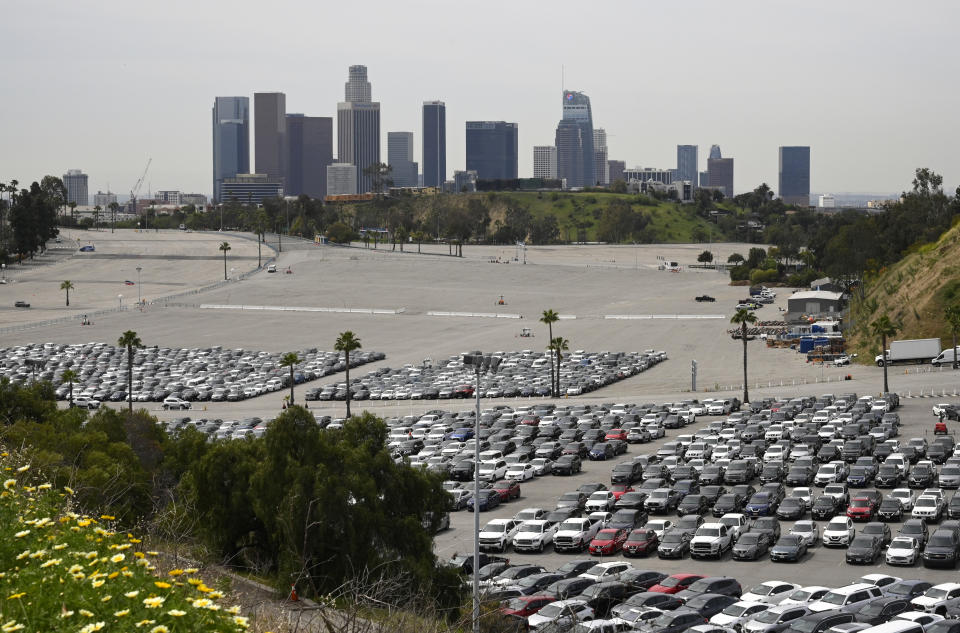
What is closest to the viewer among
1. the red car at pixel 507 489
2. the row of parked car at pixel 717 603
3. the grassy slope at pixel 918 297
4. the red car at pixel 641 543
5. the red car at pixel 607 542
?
the row of parked car at pixel 717 603

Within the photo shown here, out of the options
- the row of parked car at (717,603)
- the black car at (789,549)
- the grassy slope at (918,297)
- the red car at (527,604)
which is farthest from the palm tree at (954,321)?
the red car at (527,604)

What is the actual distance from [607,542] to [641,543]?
94 cm

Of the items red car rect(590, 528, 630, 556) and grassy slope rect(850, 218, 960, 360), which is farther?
grassy slope rect(850, 218, 960, 360)

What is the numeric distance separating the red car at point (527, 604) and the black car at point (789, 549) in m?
8.82

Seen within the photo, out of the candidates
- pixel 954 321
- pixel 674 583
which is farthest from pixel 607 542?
pixel 954 321

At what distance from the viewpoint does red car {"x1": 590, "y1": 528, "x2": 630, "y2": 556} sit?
28844 mm

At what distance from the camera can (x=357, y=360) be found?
258ft

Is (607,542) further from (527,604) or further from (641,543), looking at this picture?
(527,604)

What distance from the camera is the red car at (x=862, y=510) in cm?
3169

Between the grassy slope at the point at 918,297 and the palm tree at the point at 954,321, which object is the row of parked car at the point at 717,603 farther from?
the grassy slope at the point at 918,297

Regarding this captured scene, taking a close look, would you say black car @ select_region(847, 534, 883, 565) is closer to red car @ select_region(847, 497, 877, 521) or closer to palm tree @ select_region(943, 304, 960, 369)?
red car @ select_region(847, 497, 877, 521)

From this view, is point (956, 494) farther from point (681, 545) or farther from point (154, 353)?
point (154, 353)

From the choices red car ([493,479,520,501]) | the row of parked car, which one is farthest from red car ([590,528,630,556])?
red car ([493,479,520,501])

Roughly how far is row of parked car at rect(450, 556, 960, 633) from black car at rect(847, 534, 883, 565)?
234cm
